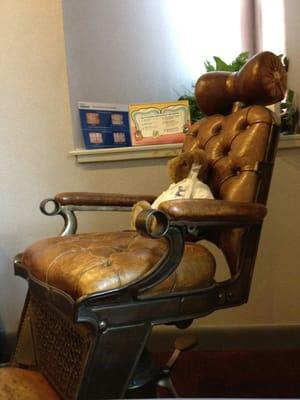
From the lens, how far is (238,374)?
154cm

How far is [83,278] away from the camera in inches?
32.1

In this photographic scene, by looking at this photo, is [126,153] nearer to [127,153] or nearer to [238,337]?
[127,153]

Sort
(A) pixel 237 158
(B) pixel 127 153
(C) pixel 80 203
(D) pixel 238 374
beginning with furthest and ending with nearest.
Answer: (B) pixel 127 153 → (D) pixel 238 374 → (C) pixel 80 203 → (A) pixel 237 158

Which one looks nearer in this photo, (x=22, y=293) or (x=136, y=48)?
(x=22, y=293)

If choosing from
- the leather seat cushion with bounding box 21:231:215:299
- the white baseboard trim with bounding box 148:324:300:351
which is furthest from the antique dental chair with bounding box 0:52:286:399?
the white baseboard trim with bounding box 148:324:300:351

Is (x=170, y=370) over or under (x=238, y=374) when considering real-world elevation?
over

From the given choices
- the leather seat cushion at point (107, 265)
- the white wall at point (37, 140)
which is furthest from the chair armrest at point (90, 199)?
the white wall at point (37, 140)

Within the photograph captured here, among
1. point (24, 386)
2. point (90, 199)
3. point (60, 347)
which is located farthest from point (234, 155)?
point (24, 386)

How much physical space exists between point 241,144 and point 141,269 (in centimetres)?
51

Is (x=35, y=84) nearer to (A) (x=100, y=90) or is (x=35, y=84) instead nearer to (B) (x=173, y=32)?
(A) (x=100, y=90)

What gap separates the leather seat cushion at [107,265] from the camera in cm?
82

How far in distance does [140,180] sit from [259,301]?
68cm

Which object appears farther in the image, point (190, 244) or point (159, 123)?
point (159, 123)

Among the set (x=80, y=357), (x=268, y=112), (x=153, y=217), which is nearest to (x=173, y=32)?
(x=268, y=112)
